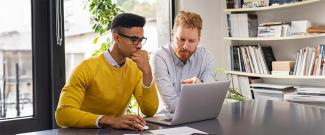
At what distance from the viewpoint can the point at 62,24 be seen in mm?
2803

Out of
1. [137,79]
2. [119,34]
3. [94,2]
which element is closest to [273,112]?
[137,79]

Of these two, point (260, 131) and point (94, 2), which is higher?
point (94, 2)

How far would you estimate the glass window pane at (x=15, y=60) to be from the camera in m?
2.66

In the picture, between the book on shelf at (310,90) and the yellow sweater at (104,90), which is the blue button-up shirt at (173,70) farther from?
the book on shelf at (310,90)

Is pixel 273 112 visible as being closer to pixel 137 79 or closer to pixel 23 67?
pixel 137 79

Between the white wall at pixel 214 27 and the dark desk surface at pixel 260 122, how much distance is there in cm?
163

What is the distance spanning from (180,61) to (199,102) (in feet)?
2.28

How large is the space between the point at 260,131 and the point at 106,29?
1.85m

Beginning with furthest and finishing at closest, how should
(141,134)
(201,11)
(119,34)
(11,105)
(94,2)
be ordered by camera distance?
1. (201,11)
2. (94,2)
3. (11,105)
4. (119,34)
5. (141,134)

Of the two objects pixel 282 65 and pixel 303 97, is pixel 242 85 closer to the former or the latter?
pixel 282 65

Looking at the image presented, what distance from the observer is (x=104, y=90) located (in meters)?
1.86

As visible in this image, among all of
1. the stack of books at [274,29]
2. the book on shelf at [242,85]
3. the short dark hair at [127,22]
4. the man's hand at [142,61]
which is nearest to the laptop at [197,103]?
the man's hand at [142,61]

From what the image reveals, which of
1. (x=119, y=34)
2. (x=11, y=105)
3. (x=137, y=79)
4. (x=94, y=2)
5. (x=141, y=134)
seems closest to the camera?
(x=141, y=134)

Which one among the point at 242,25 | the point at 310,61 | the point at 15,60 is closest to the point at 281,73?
the point at 310,61
